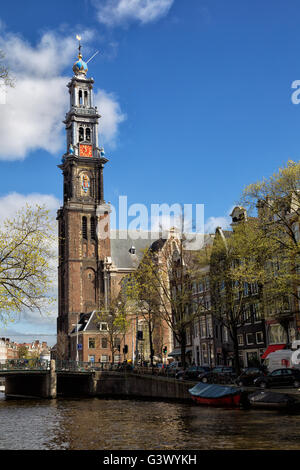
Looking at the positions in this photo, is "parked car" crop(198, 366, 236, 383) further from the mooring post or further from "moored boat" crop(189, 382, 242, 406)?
the mooring post

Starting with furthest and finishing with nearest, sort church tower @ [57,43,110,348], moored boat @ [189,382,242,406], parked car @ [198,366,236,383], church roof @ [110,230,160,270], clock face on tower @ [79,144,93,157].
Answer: church roof @ [110,230,160,270]
clock face on tower @ [79,144,93,157]
church tower @ [57,43,110,348]
parked car @ [198,366,236,383]
moored boat @ [189,382,242,406]

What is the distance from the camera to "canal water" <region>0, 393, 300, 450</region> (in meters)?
23.6

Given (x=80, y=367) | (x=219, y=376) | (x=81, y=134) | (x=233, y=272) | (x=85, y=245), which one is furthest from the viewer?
(x=81, y=134)

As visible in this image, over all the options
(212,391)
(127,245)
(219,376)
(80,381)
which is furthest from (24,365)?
(127,245)

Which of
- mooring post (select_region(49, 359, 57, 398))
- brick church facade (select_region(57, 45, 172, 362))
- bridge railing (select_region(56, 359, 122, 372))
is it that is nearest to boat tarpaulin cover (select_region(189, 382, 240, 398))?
bridge railing (select_region(56, 359, 122, 372))

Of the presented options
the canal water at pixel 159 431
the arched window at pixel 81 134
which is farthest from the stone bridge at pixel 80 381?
the arched window at pixel 81 134

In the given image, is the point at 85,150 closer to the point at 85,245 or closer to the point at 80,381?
the point at 85,245

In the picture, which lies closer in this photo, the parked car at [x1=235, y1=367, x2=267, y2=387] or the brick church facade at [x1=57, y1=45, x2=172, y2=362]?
the parked car at [x1=235, y1=367, x2=267, y2=387]

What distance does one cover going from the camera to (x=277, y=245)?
40.2 meters

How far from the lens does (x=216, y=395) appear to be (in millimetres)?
38906

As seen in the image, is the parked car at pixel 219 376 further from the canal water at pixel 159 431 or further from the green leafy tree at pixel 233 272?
the canal water at pixel 159 431

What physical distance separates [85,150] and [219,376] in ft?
270
